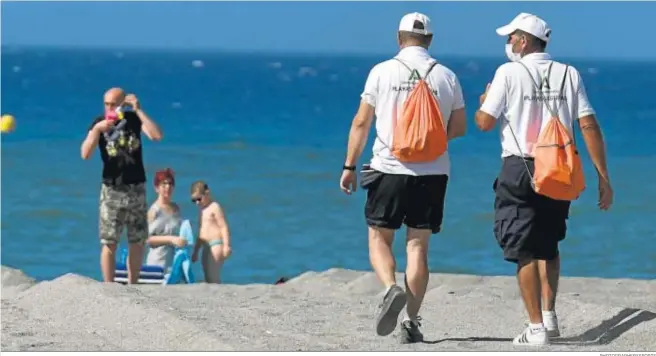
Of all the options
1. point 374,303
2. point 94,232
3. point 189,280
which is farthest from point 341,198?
point 374,303

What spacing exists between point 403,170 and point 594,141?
101cm

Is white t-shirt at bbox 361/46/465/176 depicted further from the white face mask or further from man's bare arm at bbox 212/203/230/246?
man's bare arm at bbox 212/203/230/246

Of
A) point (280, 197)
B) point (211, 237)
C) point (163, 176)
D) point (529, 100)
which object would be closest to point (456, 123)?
point (529, 100)

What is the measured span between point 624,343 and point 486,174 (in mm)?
17670

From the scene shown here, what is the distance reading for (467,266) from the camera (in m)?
15.9

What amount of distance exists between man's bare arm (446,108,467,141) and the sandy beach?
1148mm

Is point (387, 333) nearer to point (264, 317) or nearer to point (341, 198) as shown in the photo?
point (264, 317)

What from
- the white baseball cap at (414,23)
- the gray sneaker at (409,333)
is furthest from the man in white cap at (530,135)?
the gray sneaker at (409,333)

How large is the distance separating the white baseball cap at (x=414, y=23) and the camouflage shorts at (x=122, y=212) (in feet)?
11.4

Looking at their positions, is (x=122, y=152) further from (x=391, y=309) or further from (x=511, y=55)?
(x=511, y=55)

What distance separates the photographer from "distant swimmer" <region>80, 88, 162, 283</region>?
1012cm

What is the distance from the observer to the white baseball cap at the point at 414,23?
7.41 m

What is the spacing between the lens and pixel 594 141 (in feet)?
23.7

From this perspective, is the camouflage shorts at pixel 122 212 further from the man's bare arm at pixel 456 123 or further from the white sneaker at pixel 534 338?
the white sneaker at pixel 534 338
